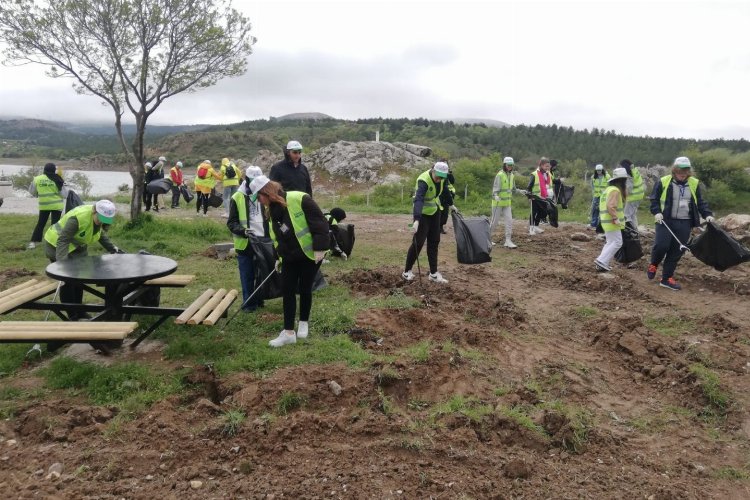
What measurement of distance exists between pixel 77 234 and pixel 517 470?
4.90m

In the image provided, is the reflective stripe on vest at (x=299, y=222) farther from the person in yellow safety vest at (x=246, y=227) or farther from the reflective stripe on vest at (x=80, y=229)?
the reflective stripe on vest at (x=80, y=229)

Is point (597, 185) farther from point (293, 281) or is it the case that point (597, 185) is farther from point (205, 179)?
point (205, 179)

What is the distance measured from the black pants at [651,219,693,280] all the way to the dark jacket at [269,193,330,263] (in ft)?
18.5

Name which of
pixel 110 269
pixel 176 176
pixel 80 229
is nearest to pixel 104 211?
pixel 80 229

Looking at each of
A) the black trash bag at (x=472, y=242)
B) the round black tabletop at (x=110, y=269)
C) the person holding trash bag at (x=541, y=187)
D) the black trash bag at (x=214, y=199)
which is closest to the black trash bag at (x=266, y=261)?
the round black tabletop at (x=110, y=269)

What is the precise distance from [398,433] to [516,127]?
3099 inches

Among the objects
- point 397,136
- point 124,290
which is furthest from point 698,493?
point 397,136

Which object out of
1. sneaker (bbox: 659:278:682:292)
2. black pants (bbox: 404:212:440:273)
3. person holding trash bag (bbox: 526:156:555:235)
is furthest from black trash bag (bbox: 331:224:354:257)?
sneaker (bbox: 659:278:682:292)

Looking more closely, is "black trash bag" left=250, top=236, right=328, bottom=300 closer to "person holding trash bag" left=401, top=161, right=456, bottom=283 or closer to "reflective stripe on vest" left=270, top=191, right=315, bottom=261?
"reflective stripe on vest" left=270, top=191, right=315, bottom=261

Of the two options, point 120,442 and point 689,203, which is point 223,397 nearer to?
point 120,442

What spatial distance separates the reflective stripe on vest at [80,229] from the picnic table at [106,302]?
0.95 ft

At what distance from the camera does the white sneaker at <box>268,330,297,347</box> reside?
16.1 feet

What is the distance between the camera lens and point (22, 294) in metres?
5.14

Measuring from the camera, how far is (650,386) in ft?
15.1
